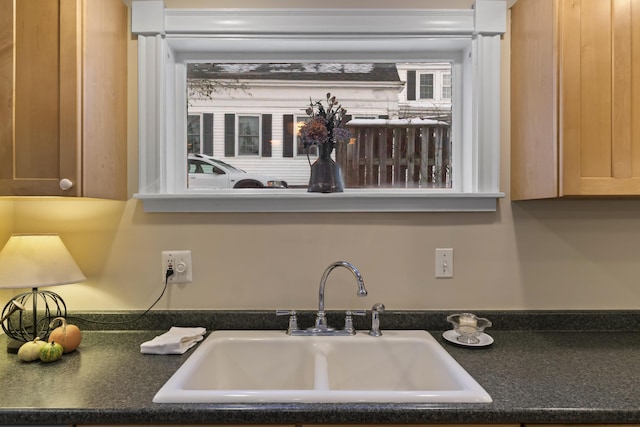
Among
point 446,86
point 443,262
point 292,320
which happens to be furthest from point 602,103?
point 292,320

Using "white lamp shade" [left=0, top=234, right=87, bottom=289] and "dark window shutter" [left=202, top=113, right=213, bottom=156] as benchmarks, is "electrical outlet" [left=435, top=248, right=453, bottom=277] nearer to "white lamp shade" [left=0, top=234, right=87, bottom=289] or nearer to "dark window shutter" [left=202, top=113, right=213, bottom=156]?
"dark window shutter" [left=202, top=113, right=213, bottom=156]

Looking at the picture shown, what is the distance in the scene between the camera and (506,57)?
148 cm

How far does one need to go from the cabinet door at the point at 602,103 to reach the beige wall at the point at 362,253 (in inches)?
12.7

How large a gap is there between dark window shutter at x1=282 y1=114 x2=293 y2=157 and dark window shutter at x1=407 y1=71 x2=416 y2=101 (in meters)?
0.50

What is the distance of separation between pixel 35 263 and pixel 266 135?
92 cm

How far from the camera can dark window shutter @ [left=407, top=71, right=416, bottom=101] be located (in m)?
1.63

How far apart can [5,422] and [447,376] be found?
109cm

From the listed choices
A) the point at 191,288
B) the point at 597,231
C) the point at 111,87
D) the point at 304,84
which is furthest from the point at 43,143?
the point at 597,231

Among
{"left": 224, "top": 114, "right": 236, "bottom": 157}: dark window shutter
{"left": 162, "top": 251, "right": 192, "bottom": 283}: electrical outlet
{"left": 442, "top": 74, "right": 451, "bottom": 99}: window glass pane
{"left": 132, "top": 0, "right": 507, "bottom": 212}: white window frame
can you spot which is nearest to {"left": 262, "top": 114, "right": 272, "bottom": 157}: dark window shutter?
{"left": 224, "top": 114, "right": 236, "bottom": 157}: dark window shutter

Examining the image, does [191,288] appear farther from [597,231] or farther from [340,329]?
[597,231]

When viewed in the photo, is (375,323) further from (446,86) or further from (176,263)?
(446,86)

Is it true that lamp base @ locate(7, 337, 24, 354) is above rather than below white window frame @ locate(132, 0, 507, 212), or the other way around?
below

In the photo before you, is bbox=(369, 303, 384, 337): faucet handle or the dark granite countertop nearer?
the dark granite countertop

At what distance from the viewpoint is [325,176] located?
1.48 m
